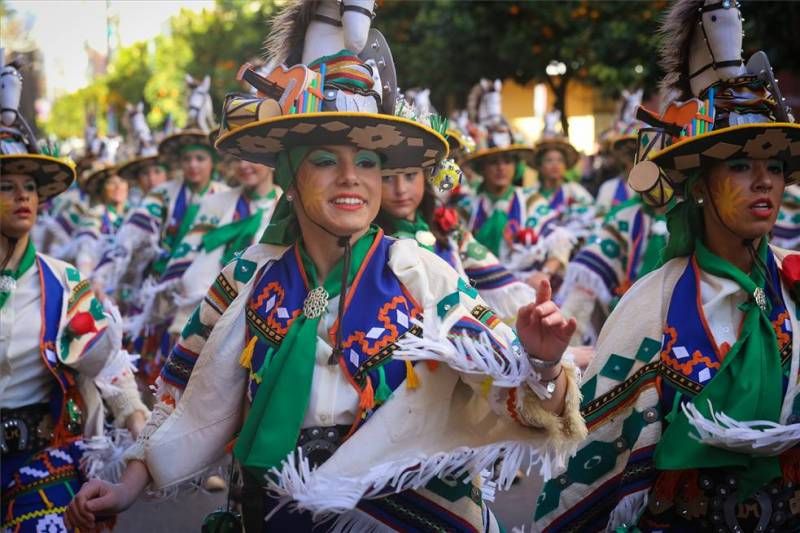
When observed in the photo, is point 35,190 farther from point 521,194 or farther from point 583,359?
point 521,194

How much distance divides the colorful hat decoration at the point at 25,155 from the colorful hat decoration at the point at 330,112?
5.44ft

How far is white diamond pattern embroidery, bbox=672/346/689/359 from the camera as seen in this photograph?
362 centimetres

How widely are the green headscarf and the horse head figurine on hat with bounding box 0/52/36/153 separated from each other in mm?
1825

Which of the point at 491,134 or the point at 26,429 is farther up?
the point at 491,134

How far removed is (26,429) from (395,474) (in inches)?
89.2

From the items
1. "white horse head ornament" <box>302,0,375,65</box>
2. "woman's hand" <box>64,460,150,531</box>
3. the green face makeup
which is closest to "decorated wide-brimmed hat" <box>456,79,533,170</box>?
"white horse head ornament" <box>302,0,375,65</box>

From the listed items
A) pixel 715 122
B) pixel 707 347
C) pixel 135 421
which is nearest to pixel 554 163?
pixel 135 421

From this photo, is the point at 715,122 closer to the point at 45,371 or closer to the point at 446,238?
the point at 446,238

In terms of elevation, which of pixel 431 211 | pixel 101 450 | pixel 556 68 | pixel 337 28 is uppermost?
pixel 556 68

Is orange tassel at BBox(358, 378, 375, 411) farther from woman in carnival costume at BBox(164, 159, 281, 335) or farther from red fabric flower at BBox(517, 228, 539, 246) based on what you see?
red fabric flower at BBox(517, 228, 539, 246)

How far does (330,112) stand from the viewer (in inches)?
126

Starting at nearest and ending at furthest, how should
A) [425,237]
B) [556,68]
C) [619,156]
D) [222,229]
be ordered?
1. [425,237]
2. [222,229]
3. [619,156]
4. [556,68]

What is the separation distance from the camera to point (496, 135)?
1029 cm

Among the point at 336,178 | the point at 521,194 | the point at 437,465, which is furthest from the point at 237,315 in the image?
the point at 521,194
